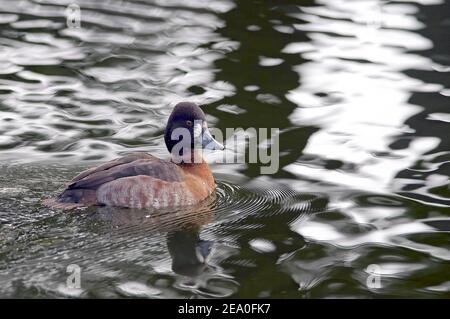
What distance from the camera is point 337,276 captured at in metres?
6.96

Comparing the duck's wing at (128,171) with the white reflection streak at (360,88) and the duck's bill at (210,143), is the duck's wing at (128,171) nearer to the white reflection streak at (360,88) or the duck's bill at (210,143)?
the duck's bill at (210,143)

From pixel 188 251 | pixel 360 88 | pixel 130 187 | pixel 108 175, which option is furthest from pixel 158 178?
pixel 360 88

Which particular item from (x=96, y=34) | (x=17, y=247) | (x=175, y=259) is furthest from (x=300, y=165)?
(x=96, y=34)

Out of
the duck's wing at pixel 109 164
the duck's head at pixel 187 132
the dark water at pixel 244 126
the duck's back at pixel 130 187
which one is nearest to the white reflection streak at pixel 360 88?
the dark water at pixel 244 126

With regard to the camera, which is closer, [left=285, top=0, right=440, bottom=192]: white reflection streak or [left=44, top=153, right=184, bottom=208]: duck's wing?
[left=44, top=153, right=184, bottom=208]: duck's wing

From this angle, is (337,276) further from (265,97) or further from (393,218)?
(265,97)

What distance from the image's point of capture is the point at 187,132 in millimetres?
8570

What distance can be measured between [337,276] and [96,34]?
262 inches

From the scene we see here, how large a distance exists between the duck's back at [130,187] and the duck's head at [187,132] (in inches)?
12.3

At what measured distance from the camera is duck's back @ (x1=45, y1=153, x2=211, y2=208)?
26.6 ft

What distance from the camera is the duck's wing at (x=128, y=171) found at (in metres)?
8.14

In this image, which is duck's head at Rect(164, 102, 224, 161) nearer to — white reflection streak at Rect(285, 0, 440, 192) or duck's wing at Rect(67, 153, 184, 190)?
duck's wing at Rect(67, 153, 184, 190)

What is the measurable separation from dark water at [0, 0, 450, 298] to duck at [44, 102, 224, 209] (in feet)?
0.56

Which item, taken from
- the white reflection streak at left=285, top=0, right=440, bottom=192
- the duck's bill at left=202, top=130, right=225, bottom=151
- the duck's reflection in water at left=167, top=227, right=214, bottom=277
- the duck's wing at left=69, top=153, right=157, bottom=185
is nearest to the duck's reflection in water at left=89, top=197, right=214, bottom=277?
the duck's reflection in water at left=167, top=227, right=214, bottom=277
